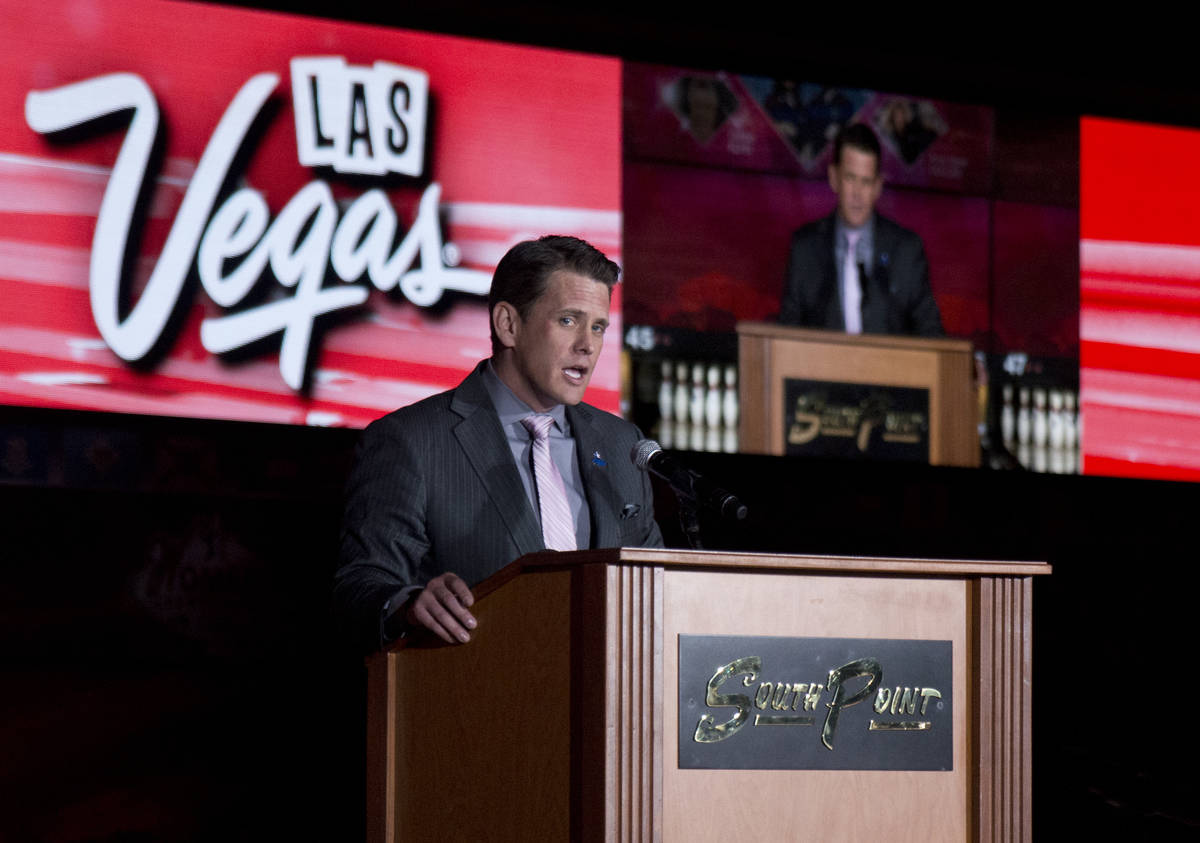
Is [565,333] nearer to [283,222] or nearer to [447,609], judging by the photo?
[447,609]

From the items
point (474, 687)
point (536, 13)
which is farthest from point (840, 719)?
point (536, 13)

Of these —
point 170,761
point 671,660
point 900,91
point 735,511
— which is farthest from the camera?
point 900,91

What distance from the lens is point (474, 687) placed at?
5.99 feet

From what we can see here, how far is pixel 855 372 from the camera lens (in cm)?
495

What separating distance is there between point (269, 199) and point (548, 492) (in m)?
2.46

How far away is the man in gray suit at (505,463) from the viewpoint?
7.34 feet

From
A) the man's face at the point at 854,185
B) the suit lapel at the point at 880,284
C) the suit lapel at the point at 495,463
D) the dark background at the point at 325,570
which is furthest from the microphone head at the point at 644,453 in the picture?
the man's face at the point at 854,185

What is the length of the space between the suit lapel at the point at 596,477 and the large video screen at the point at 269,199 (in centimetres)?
203

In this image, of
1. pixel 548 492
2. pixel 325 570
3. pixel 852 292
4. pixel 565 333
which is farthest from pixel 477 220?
pixel 548 492

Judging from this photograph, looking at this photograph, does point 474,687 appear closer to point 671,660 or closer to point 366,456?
point 671,660

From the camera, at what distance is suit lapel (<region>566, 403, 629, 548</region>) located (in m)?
2.36

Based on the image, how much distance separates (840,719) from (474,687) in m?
0.49

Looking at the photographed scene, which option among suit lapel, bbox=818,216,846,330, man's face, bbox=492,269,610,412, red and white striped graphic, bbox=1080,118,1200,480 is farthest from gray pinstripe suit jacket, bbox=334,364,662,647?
red and white striped graphic, bbox=1080,118,1200,480

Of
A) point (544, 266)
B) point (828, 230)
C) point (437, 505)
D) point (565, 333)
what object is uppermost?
point (828, 230)
